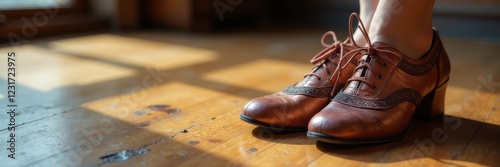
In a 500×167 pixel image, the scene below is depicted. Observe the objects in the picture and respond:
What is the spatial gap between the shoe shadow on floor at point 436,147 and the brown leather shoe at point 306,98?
0.06 metres

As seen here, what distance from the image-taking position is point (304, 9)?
7.34 feet

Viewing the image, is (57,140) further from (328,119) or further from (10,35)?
(10,35)

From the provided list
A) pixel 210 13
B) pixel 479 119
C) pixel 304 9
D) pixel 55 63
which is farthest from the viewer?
pixel 304 9

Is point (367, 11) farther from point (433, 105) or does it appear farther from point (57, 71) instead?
point (57, 71)

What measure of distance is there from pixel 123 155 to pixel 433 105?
455 mm

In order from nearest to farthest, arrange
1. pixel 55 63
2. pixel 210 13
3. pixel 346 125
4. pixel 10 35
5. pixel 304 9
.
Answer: pixel 346 125, pixel 55 63, pixel 10 35, pixel 210 13, pixel 304 9

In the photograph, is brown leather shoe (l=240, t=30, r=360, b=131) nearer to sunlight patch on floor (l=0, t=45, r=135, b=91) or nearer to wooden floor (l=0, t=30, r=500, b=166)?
wooden floor (l=0, t=30, r=500, b=166)

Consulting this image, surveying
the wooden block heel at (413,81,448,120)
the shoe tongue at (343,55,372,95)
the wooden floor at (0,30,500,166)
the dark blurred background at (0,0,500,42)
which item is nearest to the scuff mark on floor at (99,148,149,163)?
the wooden floor at (0,30,500,166)

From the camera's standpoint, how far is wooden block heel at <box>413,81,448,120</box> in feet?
2.32

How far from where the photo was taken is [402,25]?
658mm

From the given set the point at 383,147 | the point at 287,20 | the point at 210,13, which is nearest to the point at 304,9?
the point at 287,20

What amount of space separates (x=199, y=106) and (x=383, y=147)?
329mm

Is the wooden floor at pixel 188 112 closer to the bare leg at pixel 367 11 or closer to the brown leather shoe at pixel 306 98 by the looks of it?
the brown leather shoe at pixel 306 98

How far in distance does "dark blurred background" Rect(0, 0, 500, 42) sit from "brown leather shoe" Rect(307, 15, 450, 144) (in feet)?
4.00
